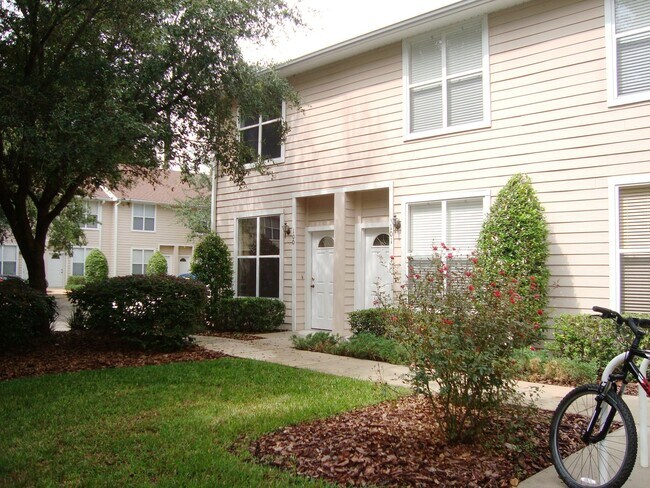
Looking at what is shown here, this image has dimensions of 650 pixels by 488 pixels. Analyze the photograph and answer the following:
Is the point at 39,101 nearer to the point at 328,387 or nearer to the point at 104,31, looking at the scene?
the point at 104,31

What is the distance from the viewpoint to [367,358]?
8.37 m

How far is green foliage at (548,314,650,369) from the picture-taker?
6.75m

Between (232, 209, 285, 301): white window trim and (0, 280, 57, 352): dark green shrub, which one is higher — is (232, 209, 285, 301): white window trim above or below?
above

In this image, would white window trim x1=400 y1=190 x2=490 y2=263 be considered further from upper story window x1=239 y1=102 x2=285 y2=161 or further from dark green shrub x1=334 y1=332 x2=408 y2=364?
upper story window x1=239 y1=102 x2=285 y2=161

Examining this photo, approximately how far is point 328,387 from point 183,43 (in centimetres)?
556

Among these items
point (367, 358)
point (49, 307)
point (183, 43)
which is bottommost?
point (367, 358)

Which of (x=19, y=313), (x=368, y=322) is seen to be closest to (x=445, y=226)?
(x=368, y=322)

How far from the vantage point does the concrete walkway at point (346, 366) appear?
143 inches

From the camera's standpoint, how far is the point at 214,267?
12617 mm

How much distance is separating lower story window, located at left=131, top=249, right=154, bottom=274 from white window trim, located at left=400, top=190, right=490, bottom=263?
2454cm

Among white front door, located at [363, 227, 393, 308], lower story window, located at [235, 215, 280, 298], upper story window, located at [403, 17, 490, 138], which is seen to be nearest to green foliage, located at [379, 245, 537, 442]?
upper story window, located at [403, 17, 490, 138]

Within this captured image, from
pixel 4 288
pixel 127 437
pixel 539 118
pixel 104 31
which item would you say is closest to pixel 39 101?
pixel 104 31

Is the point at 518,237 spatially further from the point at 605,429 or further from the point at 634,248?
the point at 605,429

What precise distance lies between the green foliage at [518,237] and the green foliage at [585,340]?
47 cm
